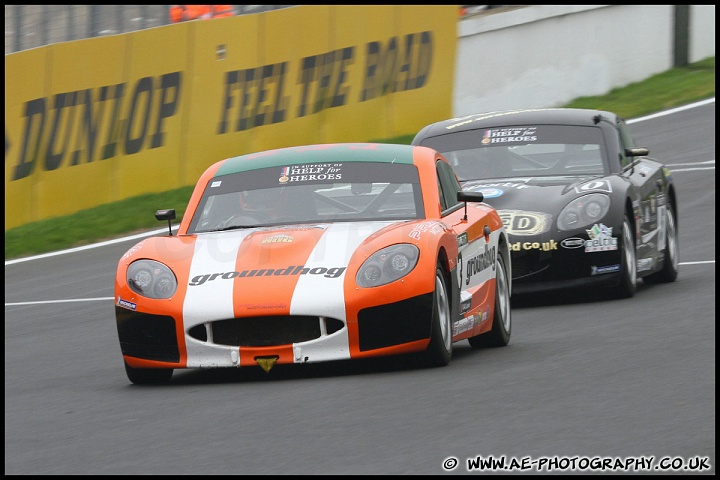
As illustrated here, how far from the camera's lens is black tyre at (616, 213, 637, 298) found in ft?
35.7

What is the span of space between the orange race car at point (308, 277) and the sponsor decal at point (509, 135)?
3365 millimetres

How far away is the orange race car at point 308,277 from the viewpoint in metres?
7.45

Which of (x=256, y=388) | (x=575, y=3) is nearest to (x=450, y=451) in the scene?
(x=256, y=388)

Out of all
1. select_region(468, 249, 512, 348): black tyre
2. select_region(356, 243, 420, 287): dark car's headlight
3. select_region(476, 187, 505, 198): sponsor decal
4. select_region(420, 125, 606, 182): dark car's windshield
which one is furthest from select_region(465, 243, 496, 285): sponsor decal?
select_region(420, 125, 606, 182): dark car's windshield

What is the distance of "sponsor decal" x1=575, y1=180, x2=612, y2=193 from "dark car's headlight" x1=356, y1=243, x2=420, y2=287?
12.3 feet

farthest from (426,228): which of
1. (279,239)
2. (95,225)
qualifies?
(95,225)

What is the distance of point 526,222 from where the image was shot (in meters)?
10.9

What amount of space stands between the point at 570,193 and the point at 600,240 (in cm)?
49

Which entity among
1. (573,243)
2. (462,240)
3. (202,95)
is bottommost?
(202,95)

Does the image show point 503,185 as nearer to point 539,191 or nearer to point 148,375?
point 539,191

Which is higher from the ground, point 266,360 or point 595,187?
point 266,360

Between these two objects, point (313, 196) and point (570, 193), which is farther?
point (570, 193)

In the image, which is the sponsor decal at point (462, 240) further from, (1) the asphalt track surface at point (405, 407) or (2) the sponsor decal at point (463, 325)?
(1) the asphalt track surface at point (405, 407)

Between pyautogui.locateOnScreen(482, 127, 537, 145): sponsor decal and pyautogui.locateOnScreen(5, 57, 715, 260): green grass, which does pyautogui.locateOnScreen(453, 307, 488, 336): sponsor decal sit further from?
pyautogui.locateOnScreen(5, 57, 715, 260): green grass
